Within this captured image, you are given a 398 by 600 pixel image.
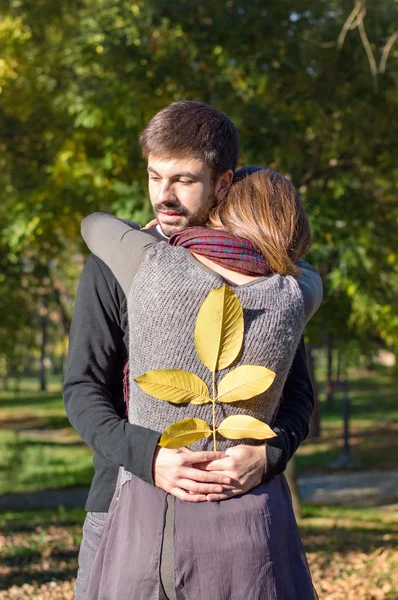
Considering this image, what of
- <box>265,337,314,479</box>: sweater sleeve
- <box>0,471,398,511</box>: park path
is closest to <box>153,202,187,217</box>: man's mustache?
<box>265,337,314,479</box>: sweater sleeve

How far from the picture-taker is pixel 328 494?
51.1 ft

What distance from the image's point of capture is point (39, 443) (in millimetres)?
24094

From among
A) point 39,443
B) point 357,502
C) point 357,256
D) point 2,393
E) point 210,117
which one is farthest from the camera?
point 2,393

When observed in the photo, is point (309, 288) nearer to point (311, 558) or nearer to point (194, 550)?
point (194, 550)

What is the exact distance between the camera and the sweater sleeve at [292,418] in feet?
6.01

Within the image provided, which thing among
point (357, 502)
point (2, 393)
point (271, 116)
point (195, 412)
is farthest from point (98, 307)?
point (2, 393)

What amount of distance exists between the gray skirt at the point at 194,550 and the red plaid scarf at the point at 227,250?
495 mm

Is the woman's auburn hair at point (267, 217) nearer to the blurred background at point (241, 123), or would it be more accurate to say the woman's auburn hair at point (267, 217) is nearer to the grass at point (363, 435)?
the blurred background at point (241, 123)

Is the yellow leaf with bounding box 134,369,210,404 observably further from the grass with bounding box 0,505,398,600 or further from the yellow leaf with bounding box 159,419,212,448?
the grass with bounding box 0,505,398,600

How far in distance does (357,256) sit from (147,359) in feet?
21.5

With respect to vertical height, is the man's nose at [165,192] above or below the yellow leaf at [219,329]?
above

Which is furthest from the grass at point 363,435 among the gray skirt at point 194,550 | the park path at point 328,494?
the gray skirt at point 194,550

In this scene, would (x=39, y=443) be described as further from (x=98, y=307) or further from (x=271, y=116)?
(x=98, y=307)

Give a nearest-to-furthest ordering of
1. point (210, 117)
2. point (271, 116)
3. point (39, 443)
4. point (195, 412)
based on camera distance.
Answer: point (195, 412) < point (210, 117) < point (271, 116) < point (39, 443)
